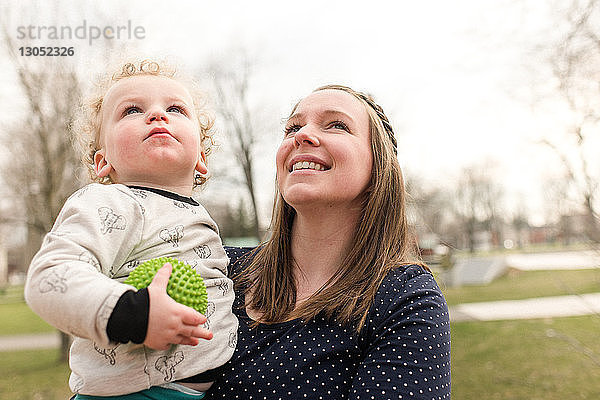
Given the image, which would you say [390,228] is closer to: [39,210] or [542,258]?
[39,210]

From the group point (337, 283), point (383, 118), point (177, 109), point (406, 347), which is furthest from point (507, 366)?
point (177, 109)

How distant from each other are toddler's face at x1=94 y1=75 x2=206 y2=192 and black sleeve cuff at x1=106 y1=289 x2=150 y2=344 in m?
0.32

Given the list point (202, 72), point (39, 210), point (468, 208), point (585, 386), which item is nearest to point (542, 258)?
point (468, 208)

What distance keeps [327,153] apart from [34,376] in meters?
5.34

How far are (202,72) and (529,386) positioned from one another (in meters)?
4.17

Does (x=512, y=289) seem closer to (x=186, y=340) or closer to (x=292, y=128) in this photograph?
(x=292, y=128)

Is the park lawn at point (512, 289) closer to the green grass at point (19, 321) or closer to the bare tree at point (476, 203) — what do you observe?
the bare tree at point (476, 203)

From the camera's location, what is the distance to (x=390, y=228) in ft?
4.00

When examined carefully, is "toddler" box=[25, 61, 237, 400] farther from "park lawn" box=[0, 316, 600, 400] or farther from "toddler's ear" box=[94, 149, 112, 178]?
"park lawn" box=[0, 316, 600, 400]

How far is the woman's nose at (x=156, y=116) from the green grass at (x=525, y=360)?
16.0 feet

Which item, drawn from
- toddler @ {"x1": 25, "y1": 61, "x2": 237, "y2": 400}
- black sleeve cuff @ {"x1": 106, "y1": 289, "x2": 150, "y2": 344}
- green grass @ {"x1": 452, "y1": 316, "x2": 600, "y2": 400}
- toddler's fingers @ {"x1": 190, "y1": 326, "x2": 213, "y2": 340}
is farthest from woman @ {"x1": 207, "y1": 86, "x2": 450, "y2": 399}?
green grass @ {"x1": 452, "y1": 316, "x2": 600, "y2": 400}

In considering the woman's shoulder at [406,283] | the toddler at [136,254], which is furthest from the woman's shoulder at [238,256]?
the woman's shoulder at [406,283]

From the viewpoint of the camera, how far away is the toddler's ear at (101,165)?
109 centimetres

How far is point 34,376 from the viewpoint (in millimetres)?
5445
